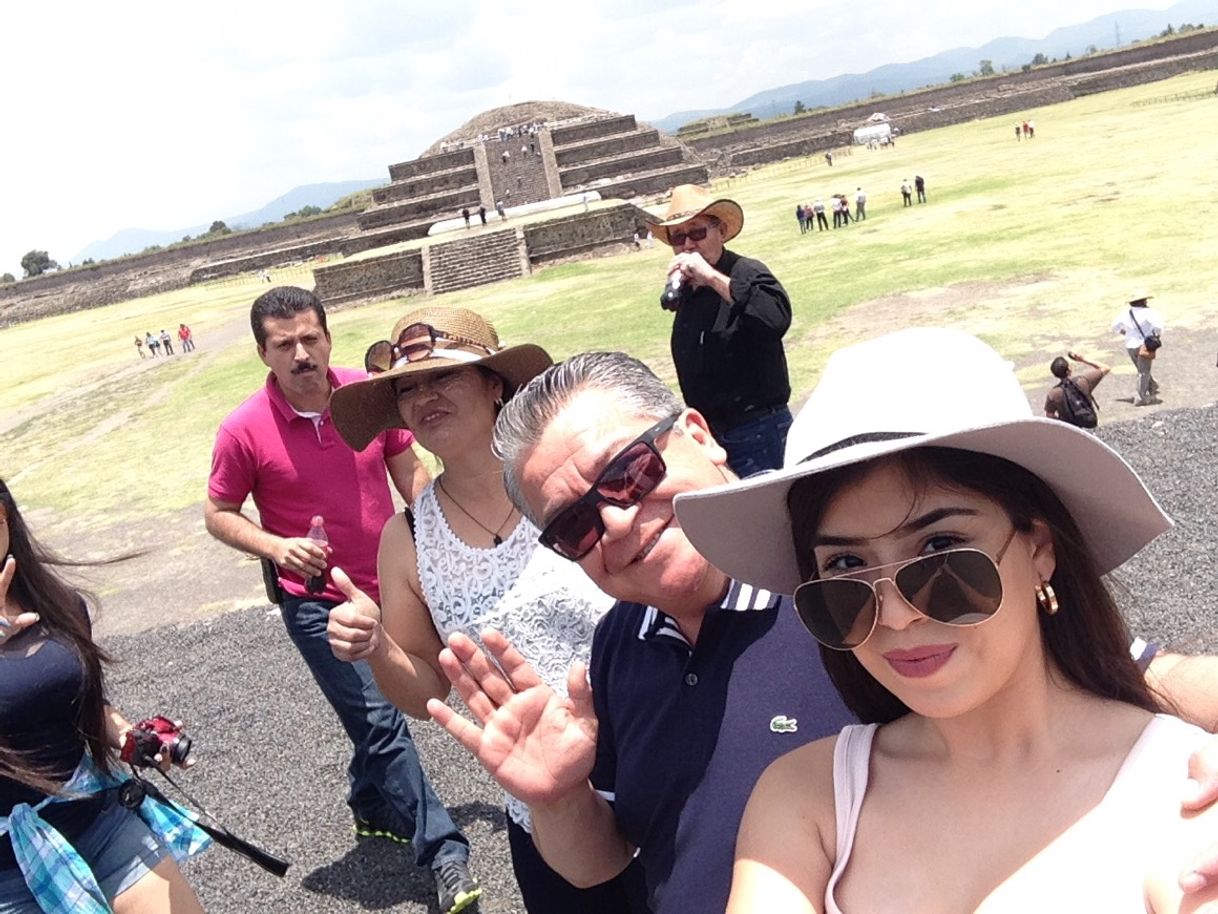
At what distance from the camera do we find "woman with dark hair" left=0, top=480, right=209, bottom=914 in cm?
259

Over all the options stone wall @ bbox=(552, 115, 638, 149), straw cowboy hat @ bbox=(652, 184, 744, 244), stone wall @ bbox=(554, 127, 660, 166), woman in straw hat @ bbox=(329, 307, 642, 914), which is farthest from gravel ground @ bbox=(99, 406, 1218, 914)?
stone wall @ bbox=(552, 115, 638, 149)

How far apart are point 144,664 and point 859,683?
6952 mm

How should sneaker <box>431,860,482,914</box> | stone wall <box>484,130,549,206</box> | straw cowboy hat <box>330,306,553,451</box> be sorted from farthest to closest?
stone wall <box>484,130,549,206</box>
sneaker <box>431,860,482,914</box>
straw cowboy hat <box>330,306,553,451</box>

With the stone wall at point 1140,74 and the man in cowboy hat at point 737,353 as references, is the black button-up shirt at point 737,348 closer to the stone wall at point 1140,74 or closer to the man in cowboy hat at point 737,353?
the man in cowboy hat at point 737,353

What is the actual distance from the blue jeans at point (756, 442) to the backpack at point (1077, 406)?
3776 mm

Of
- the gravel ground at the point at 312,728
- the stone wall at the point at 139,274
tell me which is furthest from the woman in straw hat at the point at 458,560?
the stone wall at the point at 139,274

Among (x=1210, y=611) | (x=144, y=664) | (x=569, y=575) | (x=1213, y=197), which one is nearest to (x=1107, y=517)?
(x=569, y=575)

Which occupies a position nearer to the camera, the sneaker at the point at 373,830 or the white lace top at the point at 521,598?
the white lace top at the point at 521,598

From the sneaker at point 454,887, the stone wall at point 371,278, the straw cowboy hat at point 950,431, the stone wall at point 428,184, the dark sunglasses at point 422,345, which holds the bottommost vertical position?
the sneaker at point 454,887

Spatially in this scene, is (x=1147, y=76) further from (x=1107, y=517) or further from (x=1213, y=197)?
(x=1107, y=517)

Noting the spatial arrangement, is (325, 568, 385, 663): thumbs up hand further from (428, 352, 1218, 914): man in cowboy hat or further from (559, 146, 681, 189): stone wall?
(559, 146, 681, 189): stone wall

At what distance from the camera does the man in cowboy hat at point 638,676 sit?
5.43ft

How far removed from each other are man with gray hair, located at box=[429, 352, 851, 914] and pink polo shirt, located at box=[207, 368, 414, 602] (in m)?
2.13

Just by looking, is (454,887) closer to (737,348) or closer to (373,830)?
(373,830)
